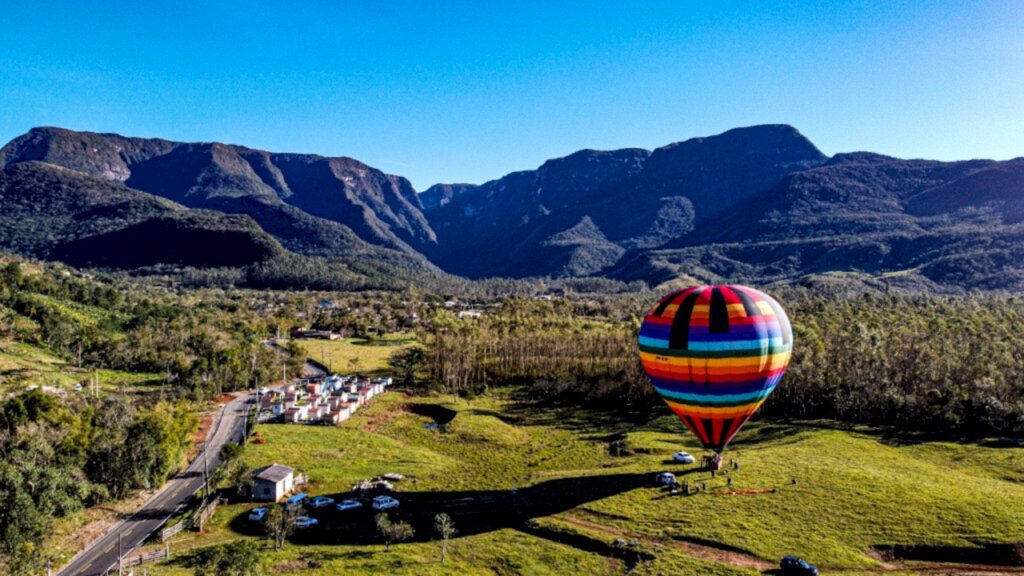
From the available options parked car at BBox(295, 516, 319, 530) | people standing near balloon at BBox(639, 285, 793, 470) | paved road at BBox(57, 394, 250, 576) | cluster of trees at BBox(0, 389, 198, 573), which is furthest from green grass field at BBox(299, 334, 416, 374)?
people standing near balloon at BBox(639, 285, 793, 470)

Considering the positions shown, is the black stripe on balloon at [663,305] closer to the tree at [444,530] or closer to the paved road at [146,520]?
the tree at [444,530]

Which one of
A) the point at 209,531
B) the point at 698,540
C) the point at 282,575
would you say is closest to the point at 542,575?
the point at 698,540

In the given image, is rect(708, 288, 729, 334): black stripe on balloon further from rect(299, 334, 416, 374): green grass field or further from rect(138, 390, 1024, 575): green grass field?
rect(299, 334, 416, 374): green grass field

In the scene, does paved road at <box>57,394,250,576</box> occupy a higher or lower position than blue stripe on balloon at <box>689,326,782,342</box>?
lower

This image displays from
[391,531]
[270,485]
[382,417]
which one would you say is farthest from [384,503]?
[382,417]

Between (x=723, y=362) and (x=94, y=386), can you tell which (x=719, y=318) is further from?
(x=94, y=386)

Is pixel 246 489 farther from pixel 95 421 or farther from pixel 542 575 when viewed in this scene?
pixel 542 575
